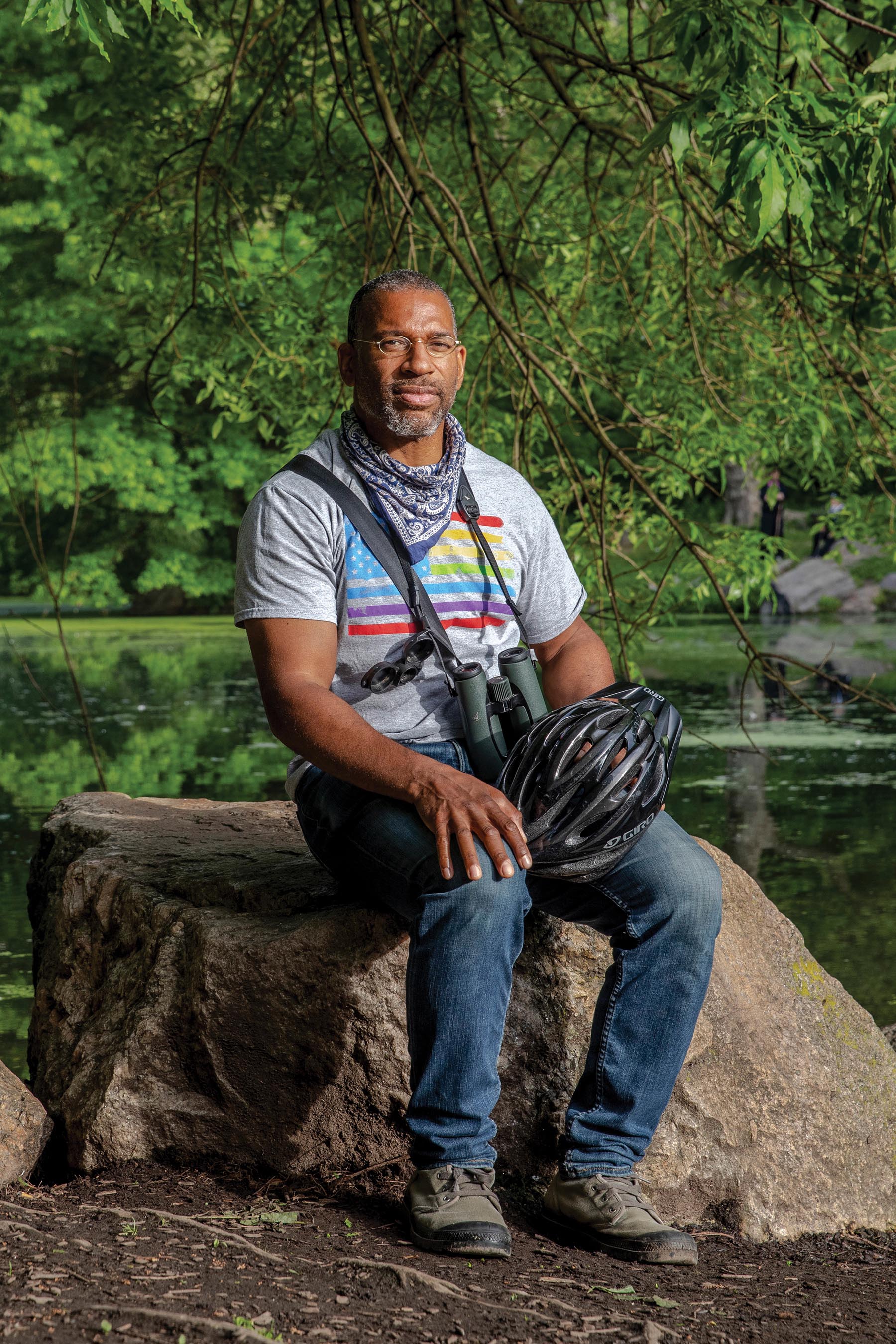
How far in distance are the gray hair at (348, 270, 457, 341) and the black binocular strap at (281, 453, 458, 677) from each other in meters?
0.36

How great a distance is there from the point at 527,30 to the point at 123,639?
20985mm

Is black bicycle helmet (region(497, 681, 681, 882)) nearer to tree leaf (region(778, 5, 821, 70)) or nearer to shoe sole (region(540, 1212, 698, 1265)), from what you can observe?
shoe sole (region(540, 1212, 698, 1265))

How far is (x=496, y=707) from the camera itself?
2979 mm

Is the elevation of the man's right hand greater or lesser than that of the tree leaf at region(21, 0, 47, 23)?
lesser

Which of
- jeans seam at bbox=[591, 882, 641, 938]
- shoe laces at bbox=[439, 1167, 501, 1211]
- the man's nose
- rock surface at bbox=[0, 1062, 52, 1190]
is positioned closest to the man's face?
the man's nose

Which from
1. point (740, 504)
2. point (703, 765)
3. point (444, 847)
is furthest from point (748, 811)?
point (740, 504)

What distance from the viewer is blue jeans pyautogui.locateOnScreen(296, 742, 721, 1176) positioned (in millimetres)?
2557

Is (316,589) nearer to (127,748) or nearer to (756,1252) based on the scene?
(756,1252)

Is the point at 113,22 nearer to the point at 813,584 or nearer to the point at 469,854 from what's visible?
the point at 469,854

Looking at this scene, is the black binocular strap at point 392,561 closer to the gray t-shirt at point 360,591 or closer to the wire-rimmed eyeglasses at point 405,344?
the gray t-shirt at point 360,591

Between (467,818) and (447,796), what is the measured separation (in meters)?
0.06

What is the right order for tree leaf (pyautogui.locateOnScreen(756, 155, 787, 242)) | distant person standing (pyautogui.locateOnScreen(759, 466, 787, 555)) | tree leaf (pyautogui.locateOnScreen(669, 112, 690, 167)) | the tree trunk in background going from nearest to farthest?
tree leaf (pyautogui.locateOnScreen(756, 155, 787, 242)), tree leaf (pyautogui.locateOnScreen(669, 112, 690, 167)), distant person standing (pyautogui.locateOnScreen(759, 466, 787, 555)), the tree trunk in background

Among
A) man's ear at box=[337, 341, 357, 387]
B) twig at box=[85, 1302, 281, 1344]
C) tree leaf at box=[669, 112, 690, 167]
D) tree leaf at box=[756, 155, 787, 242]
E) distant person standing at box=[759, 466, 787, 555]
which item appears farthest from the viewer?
distant person standing at box=[759, 466, 787, 555]

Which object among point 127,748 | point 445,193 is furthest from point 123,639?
point 445,193
